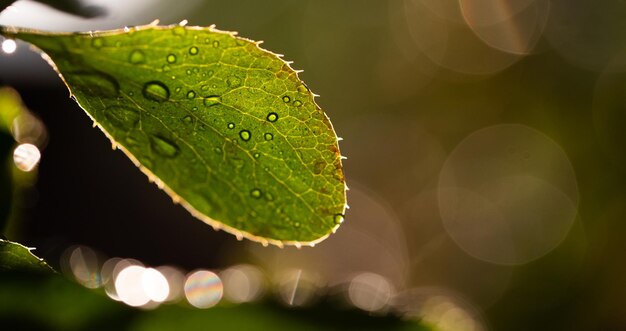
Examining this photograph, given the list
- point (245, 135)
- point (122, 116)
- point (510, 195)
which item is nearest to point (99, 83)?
point (122, 116)

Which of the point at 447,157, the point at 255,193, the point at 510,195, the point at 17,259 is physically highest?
the point at 447,157

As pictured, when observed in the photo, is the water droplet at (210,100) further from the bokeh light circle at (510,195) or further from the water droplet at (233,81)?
the bokeh light circle at (510,195)

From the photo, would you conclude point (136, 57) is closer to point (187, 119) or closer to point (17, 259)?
point (187, 119)

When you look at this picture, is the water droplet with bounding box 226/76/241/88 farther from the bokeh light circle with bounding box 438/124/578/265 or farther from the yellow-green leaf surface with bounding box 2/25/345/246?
the bokeh light circle with bounding box 438/124/578/265

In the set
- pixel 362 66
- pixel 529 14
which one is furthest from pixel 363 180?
pixel 529 14

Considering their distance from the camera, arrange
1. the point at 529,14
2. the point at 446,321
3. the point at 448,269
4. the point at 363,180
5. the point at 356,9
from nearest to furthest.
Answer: the point at 446,321
the point at 448,269
the point at 529,14
the point at 363,180
the point at 356,9

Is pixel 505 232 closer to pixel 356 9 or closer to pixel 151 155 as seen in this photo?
pixel 356 9
